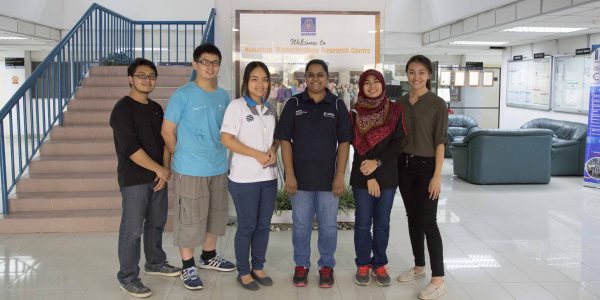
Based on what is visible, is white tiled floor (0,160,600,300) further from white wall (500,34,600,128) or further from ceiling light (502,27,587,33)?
white wall (500,34,600,128)

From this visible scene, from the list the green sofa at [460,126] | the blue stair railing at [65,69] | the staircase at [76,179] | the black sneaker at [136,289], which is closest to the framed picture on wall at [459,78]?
the green sofa at [460,126]

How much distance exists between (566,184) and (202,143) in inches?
265

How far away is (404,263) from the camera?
4.30 m

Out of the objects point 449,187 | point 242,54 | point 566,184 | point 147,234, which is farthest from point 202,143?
point 566,184

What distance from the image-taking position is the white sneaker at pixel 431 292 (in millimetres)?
3521

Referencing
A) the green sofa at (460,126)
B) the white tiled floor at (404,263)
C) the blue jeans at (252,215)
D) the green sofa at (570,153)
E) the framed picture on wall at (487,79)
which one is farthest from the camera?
the framed picture on wall at (487,79)

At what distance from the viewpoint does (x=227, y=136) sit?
3.38 metres

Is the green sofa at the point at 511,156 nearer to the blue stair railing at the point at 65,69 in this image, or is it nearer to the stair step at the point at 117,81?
the blue stair railing at the point at 65,69

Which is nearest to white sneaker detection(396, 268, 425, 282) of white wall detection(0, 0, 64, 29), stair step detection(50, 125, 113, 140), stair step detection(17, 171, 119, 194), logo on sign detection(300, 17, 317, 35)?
logo on sign detection(300, 17, 317, 35)

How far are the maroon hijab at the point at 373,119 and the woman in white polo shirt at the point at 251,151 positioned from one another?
57cm

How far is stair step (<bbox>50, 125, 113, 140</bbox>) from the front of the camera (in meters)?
6.33

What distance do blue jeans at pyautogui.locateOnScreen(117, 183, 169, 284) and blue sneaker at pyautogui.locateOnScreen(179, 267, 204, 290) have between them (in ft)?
1.04

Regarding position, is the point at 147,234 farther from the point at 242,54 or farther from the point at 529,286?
the point at 529,286

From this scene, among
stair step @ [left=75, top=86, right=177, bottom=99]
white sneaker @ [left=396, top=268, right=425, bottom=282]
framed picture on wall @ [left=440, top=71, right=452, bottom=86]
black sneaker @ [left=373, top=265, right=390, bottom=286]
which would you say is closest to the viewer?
black sneaker @ [left=373, top=265, right=390, bottom=286]
